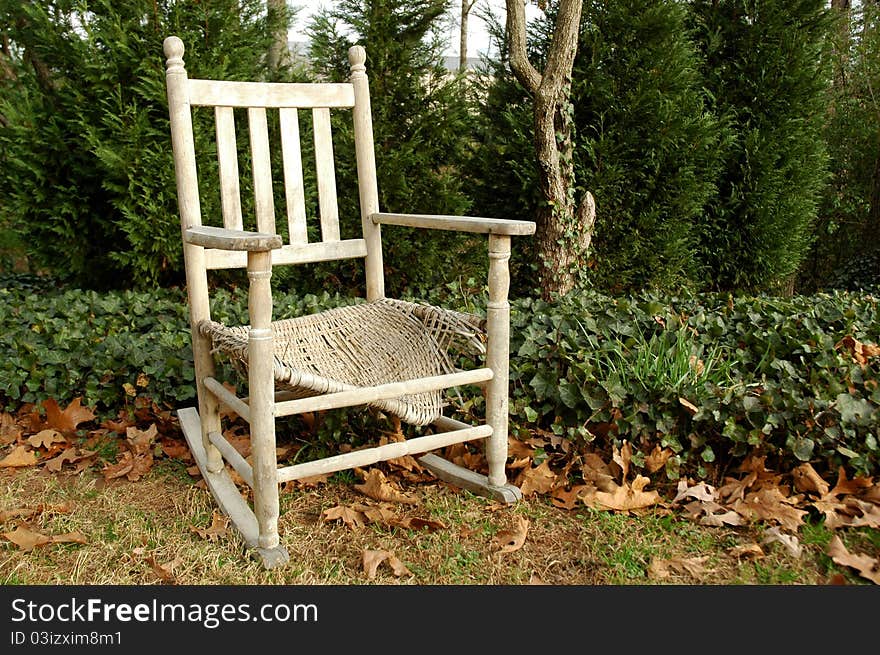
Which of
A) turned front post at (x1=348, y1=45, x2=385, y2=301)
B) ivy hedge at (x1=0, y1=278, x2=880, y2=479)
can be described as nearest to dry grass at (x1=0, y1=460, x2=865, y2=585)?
ivy hedge at (x1=0, y1=278, x2=880, y2=479)

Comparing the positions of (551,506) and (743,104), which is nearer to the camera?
(551,506)

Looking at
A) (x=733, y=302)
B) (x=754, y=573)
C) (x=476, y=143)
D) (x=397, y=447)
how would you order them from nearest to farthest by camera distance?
(x=754, y=573) → (x=397, y=447) → (x=733, y=302) → (x=476, y=143)

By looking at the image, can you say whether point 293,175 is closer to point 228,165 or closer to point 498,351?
point 228,165

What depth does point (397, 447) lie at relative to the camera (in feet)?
6.38

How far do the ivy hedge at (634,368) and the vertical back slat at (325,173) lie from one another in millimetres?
669

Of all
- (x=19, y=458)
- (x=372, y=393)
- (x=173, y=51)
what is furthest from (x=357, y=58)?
(x=19, y=458)

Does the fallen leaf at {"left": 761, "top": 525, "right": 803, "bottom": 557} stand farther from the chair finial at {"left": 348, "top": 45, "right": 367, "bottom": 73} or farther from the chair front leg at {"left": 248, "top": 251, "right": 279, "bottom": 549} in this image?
the chair finial at {"left": 348, "top": 45, "right": 367, "bottom": 73}

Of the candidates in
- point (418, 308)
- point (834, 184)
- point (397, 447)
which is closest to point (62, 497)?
point (397, 447)

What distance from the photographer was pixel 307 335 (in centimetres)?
219

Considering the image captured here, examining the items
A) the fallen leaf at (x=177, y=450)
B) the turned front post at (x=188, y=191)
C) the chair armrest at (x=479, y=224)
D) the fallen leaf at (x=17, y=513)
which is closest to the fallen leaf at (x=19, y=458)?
the fallen leaf at (x=17, y=513)

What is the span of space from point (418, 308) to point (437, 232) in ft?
5.40

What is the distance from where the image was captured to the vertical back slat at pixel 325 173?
236 centimetres

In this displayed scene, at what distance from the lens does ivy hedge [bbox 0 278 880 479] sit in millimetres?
2211

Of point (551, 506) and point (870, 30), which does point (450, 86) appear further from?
point (870, 30)
